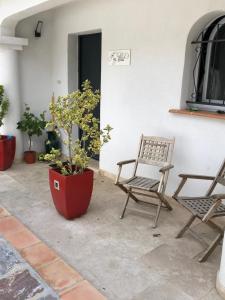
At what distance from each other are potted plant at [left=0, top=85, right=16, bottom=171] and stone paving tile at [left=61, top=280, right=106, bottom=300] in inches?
118

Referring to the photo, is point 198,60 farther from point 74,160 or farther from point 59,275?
point 59,275

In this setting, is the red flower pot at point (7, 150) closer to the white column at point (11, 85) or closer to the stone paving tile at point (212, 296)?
the white column at point (11, 85)

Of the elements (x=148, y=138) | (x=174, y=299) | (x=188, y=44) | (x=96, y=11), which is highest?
(x=96, y=11)

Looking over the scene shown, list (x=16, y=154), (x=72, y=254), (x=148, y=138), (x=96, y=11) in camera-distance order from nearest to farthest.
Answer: (x=72, y=254) → (x=148, y=138) → (x=96, y=11) → (x=16, y=154)

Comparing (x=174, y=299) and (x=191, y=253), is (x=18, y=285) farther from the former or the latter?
(x=191, y=253)

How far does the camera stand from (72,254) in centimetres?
245

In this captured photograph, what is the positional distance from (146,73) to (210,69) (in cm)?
77

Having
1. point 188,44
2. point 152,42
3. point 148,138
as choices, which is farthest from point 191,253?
point 152,42

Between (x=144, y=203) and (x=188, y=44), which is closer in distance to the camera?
(x=188, y=44)

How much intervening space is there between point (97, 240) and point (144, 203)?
0.99m

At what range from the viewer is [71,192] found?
9.64 feet

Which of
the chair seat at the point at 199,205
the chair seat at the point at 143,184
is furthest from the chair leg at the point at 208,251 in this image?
the chair seat at the point at 143,184

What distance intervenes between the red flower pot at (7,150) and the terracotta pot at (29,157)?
33 cm

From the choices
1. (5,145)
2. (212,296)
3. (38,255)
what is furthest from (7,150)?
(212,296)
